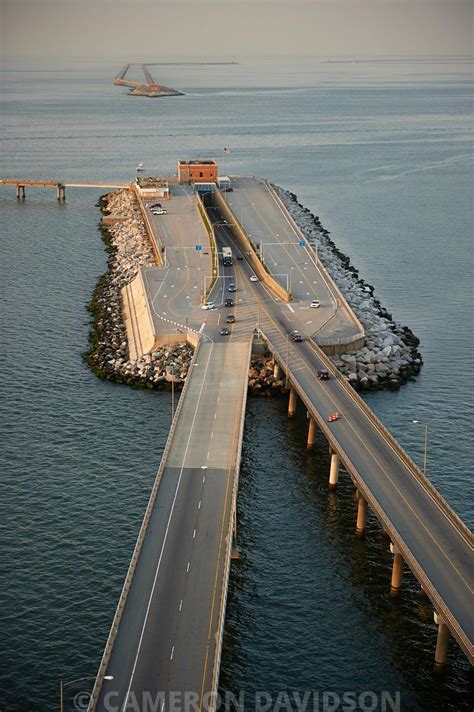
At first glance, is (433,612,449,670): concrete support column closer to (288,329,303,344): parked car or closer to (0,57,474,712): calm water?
(0,57,474,712): calm water

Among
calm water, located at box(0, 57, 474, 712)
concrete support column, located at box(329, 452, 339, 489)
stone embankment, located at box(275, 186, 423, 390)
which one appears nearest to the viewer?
calm water, located at box(0, 57, 474, 712)

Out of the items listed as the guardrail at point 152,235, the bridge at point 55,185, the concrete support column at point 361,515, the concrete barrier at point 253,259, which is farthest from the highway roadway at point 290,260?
the concrete support column at point 361,515

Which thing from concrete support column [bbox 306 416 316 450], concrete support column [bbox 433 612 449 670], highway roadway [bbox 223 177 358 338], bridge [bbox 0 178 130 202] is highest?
bridge [bbox 0 178 130 202]

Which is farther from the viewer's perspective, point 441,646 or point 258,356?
point 258,356

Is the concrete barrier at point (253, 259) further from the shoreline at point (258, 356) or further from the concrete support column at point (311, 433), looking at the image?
the concrete support column at point (311, 433)

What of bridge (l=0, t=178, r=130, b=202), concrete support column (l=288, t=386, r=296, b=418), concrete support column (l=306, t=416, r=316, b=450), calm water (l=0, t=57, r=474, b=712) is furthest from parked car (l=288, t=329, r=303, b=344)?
bridge (l=0, t=178, r=130, b=202)

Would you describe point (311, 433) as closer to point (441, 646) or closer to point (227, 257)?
point (441, 646)

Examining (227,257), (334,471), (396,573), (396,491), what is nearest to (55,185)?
(227,257)
